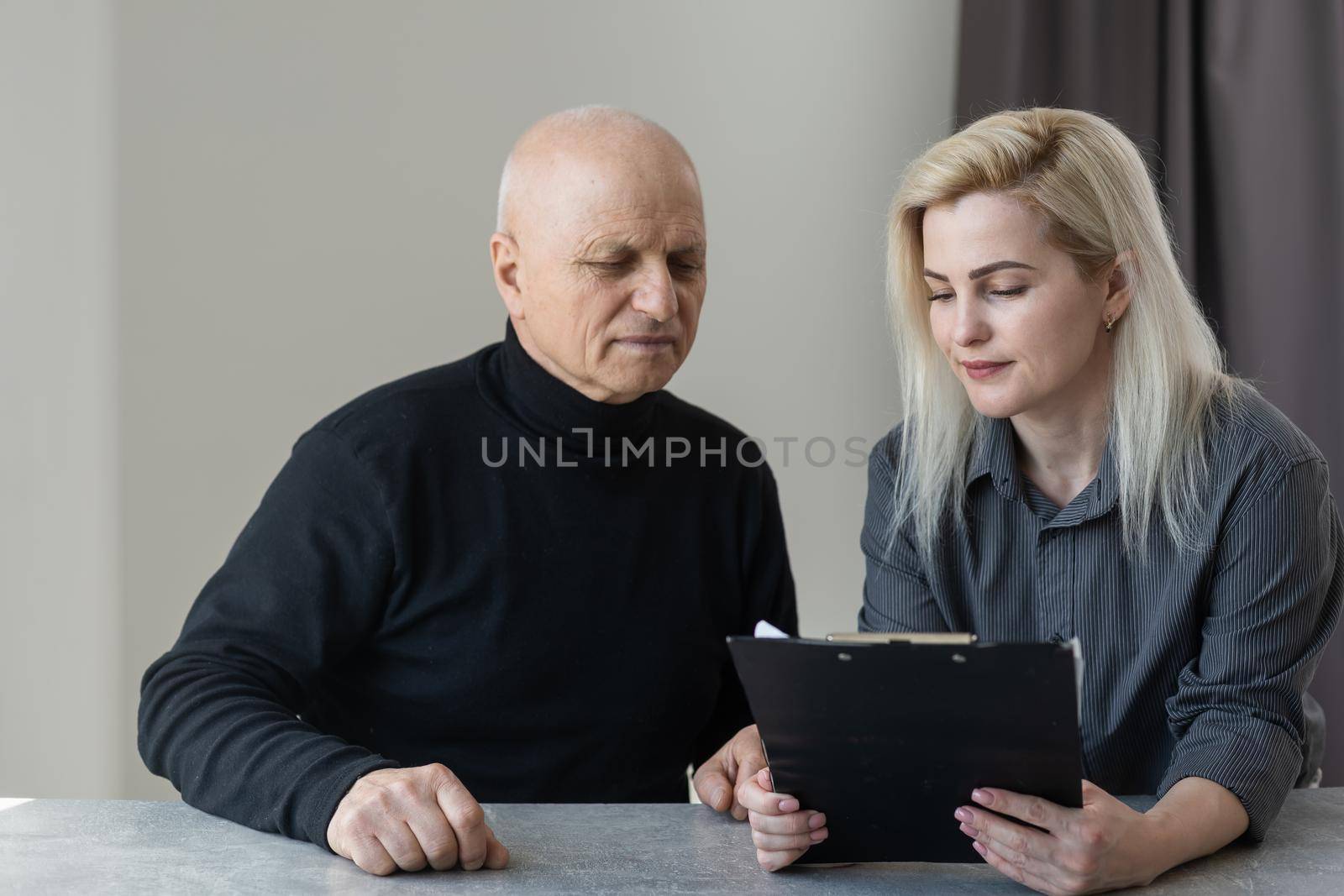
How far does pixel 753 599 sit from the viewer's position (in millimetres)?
1758

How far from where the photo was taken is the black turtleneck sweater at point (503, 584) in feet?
5.11

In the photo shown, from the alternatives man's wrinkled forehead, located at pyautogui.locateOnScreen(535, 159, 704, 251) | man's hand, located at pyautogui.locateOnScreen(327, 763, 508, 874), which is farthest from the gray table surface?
man's wrinkled forehead, located at pyautogui.locateOnScreen(535, 159, 704, 251)

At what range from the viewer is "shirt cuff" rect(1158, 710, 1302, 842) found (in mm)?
1188

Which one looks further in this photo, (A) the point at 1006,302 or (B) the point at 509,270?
(B) the point at 509,270

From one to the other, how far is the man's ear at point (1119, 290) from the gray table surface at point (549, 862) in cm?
54

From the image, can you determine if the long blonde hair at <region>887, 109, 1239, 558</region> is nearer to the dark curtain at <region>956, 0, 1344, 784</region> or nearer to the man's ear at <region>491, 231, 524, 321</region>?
the man's ear at <region>491, 231, 524, 321</region>

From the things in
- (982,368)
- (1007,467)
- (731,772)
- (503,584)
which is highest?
(982,368)

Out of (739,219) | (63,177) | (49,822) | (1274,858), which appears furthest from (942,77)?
(49,822)

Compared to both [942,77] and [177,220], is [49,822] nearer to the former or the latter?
[177,220]

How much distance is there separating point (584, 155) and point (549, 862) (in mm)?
831

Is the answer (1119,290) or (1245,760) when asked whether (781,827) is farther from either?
(1119,290)

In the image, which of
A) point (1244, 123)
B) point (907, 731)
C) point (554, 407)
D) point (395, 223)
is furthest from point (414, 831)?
point (1244, 123)

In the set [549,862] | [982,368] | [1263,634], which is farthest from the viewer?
[982,368]

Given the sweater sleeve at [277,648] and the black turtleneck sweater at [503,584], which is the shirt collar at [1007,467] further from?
the sweater sleeve at [277,648]
